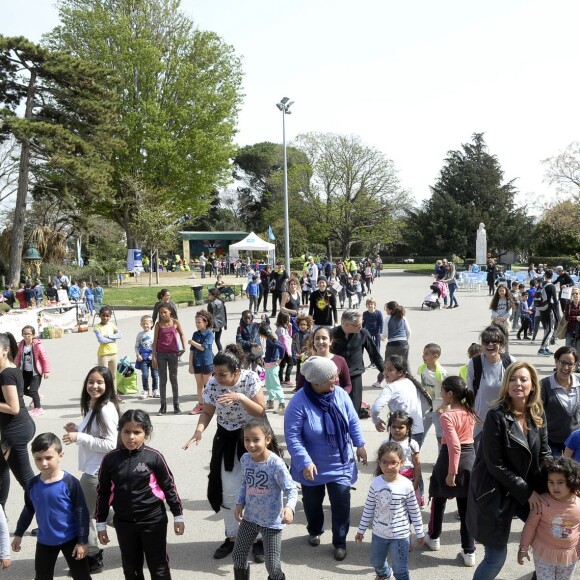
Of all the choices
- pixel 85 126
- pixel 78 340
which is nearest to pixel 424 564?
pixel 78 340

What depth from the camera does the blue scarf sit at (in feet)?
15.6

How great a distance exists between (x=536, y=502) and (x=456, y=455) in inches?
33.4

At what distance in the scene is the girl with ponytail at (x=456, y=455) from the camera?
475cm

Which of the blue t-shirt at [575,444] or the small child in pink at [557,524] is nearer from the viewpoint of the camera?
the small child in pink at [557,524]

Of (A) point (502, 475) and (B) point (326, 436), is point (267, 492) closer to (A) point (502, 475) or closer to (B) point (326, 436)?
(B) point (326, 436)

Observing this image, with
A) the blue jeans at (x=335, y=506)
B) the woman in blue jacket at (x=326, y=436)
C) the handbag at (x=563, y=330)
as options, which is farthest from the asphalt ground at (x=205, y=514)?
the handbag at (x=563, y=330)

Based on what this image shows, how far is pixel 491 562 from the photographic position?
13.2ft

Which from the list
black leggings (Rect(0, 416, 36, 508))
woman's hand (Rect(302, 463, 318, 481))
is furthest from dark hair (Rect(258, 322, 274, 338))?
woman's hand (Rect(302, 463, 318, 481))

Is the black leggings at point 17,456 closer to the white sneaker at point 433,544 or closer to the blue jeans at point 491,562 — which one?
the white sneaker at point 433,544

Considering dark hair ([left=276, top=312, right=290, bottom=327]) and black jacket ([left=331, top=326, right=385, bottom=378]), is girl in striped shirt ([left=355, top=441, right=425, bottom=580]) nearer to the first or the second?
black jacket ([left=331, top=326, right=385, bottom=378])

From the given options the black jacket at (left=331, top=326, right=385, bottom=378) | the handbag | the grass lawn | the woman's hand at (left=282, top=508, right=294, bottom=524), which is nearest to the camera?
the woman's hand at (left=282, top=508, right=294, bottom=524)

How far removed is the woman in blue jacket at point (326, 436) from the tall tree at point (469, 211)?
5917cm

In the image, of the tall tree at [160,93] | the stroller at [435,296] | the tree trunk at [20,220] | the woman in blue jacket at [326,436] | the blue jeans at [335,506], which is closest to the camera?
the woman in blue jacket at [326,436]

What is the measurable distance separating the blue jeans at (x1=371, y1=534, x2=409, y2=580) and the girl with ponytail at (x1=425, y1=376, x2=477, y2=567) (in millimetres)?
700
